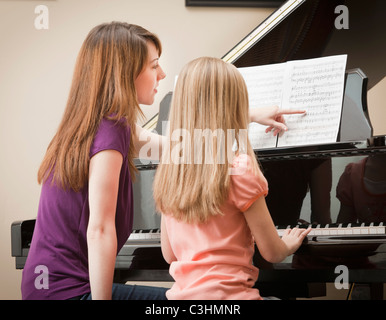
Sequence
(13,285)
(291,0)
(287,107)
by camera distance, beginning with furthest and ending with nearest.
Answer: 1. (13,285)
2. (291,0)
3. (287,107)

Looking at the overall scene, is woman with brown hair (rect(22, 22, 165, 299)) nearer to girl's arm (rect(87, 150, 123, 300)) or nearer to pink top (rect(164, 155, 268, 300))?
girl's arm (rect(87, 150, 123, 300))

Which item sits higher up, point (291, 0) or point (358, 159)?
point (291, 0)

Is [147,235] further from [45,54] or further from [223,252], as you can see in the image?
[45,54]

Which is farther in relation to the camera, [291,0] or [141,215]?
[291,0]

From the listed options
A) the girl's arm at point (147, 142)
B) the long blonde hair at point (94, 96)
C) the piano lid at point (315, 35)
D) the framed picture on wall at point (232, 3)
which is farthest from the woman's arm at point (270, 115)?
the framed picture on wall at point (232, 3)

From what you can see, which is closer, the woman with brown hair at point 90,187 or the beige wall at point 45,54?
the woman with brown hair at point 90,187

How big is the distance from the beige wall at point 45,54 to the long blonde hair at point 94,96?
2527 mm

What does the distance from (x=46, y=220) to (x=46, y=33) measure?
2.98 m

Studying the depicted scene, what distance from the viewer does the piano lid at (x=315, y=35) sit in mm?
2660

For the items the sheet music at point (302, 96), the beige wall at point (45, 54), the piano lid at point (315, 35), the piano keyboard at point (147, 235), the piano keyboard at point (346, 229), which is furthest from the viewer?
the beige wall at point (45, 54)

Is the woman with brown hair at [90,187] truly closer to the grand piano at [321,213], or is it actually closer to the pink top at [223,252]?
the pink top at [223,252]
